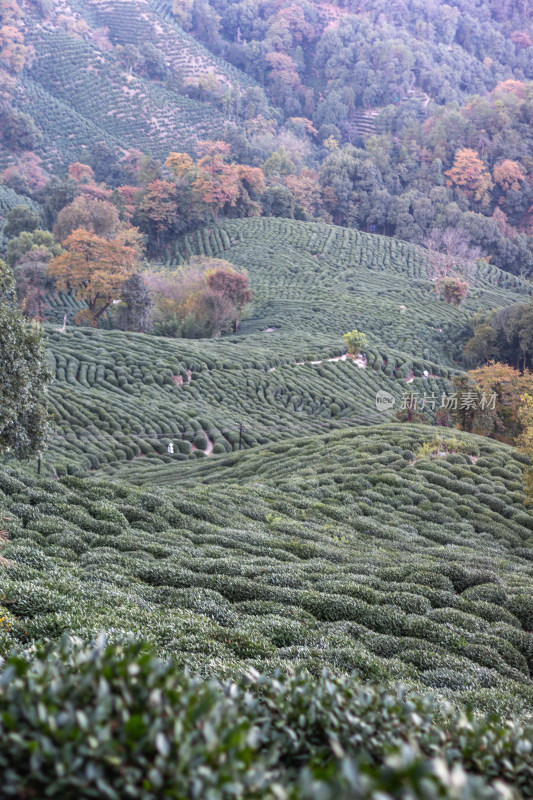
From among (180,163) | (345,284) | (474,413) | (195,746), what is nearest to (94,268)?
(345,284)

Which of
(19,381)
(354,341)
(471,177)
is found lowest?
(354,341)

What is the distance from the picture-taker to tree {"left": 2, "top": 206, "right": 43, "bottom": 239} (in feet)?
212

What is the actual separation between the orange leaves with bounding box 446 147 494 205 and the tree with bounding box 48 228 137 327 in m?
62.3

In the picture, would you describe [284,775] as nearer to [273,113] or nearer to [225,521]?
[225,521]

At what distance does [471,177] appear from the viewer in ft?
292

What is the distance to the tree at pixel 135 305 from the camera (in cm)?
4750

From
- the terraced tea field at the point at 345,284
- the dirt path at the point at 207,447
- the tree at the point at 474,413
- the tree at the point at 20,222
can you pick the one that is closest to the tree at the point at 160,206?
the terraced tea field at the point at 345,284

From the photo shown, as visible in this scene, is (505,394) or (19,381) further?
(505,394)

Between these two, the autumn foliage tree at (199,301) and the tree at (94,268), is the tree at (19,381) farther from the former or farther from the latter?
the autumn foliage tree at (199,301)

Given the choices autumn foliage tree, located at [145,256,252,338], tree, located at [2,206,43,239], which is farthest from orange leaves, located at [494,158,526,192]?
tree, located at [2,206,43,239]

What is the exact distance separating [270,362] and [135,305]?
46.2 ft

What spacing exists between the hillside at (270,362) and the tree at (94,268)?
19.9 ft

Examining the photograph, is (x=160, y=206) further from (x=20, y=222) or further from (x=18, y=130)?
(x=18, y=130)

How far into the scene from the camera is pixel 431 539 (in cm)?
1627
